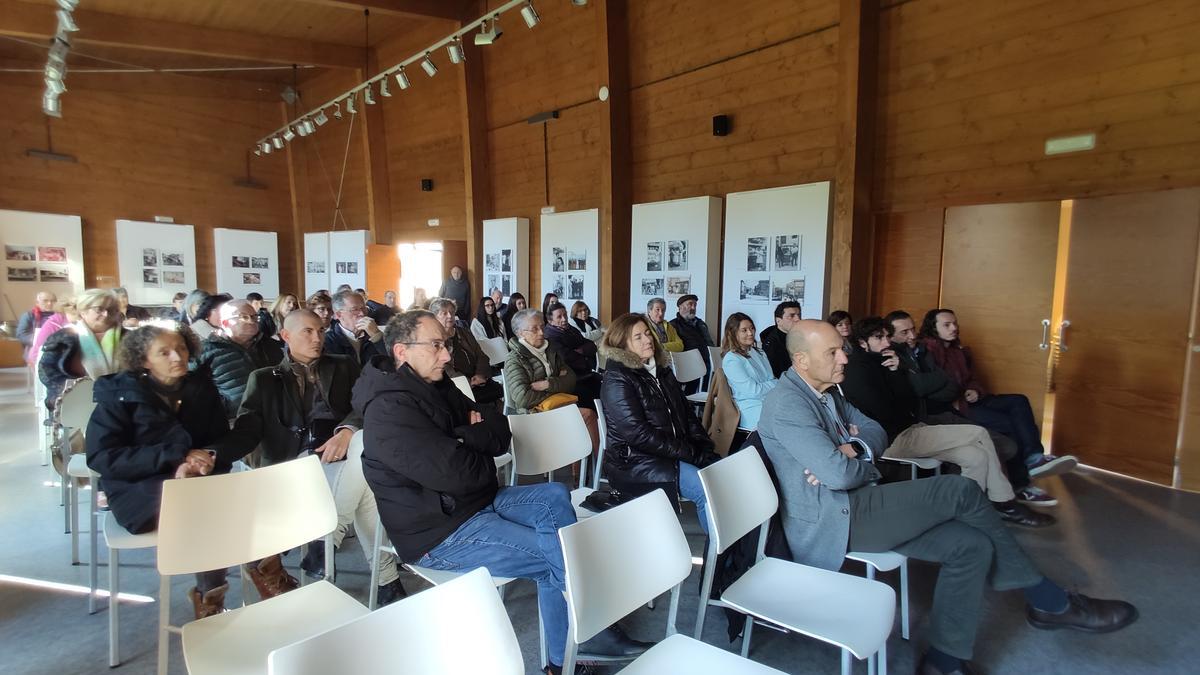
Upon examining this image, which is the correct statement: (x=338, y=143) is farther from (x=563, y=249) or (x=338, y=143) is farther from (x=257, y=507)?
(x=257, y=507)

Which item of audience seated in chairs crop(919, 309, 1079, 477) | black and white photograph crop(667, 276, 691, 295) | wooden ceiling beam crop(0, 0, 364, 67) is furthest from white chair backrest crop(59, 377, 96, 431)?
wooden ceiling beam crop(0, 0, 364, 67)

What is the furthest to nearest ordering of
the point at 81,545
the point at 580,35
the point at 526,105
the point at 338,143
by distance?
the point at 338,143 < the point at 526,105 < the point at 580,35 < the point at 81,545

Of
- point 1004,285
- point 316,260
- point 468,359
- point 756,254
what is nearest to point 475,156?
point 316,260

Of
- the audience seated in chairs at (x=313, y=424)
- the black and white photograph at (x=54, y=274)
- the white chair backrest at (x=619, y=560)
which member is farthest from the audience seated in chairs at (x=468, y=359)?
the black and white photograph at (x=54, y=274)

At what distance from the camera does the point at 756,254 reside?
6.95m

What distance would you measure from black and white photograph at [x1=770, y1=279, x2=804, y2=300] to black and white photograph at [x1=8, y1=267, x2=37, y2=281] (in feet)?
39.6

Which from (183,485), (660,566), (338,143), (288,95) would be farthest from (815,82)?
(288,95)

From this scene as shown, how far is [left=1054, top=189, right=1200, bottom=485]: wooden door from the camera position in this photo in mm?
4574

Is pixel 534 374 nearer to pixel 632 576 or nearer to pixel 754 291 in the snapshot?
pixel 632 576

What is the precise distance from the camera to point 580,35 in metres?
8.62

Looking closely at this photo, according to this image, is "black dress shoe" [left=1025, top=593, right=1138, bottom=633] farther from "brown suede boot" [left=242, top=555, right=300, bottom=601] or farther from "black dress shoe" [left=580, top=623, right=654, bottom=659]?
"brown suede boot" [left=242, top=555, right=300, bottom=601]

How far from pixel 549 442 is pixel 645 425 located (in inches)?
18.1

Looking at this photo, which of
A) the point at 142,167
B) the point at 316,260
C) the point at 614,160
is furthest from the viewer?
the point at 316,260

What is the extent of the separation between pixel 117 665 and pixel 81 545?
1439 mm
